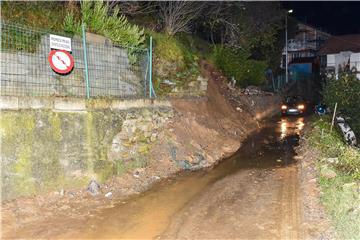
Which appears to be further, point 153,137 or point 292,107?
point 292,107

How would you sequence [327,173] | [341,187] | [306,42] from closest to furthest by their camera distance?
[341,187], [327,173], [306,42]

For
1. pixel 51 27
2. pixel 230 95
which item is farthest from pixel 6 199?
pixel 230 95

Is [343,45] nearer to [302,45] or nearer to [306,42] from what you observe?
[306,42]

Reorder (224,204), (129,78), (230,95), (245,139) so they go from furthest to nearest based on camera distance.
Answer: (230,95)
(245,139)
(129,78)
(224,204)

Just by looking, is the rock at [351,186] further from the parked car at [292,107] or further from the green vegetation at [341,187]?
the parked car at [292,107]

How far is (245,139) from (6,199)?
11.9 meters

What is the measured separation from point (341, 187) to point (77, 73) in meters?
7.19

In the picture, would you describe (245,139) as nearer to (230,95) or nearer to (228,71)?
(230,95)

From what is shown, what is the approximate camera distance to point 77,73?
986cm

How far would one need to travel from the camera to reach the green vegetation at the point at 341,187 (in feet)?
21.0

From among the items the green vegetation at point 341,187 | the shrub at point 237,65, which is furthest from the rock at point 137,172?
the shrub at point 237,65

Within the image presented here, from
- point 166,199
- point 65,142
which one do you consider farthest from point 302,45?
point 65,142

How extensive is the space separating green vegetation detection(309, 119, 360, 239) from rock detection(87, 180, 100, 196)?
17.0 ft

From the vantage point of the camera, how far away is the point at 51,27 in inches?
418
